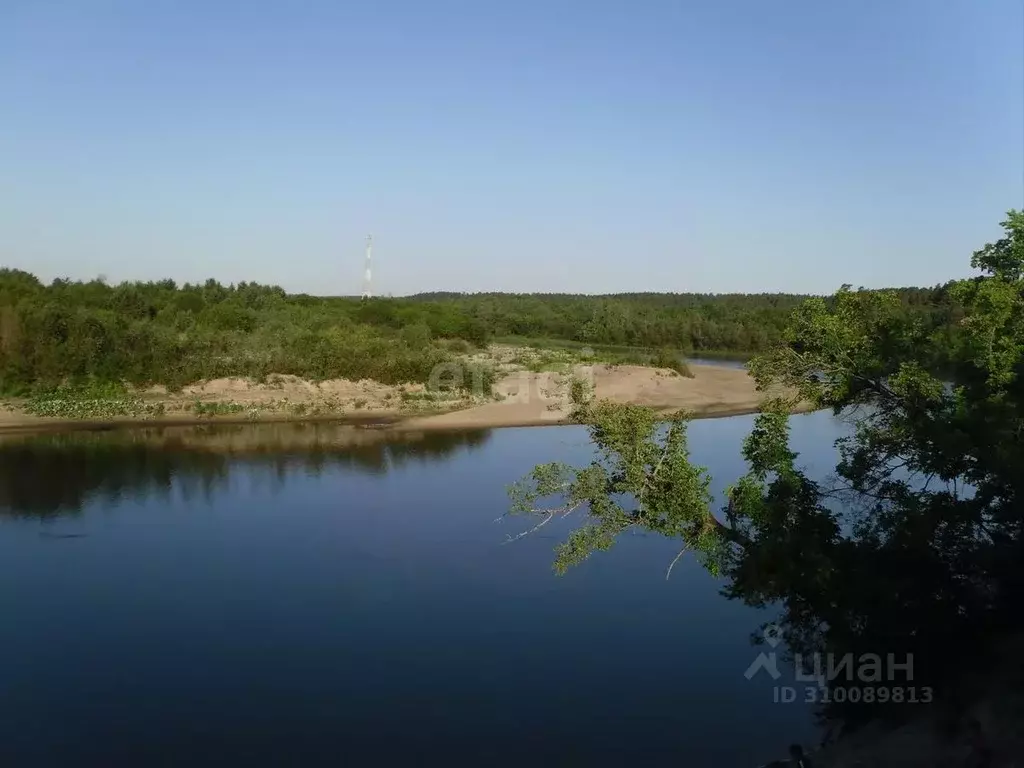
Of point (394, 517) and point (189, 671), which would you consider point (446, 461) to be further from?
point (189, 671)

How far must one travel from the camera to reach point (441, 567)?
15.6 m

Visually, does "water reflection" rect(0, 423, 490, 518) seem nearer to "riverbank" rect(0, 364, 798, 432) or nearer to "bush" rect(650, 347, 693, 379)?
"riverbank" rect(0, 364, 798, 432)

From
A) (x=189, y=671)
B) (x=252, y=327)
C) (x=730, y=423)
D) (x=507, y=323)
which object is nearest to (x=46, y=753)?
(x=189, y=671)

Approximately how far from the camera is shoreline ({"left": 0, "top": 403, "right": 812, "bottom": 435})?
1174 inches

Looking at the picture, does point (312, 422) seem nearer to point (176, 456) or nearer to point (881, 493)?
point (176, 456)

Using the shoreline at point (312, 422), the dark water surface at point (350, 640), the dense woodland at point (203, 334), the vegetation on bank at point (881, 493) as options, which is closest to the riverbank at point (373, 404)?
the shoreline at point (312, 422)

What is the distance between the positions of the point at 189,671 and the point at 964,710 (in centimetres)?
952

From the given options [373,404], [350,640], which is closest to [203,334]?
[373,404]

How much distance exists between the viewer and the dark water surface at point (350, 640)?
395 inches

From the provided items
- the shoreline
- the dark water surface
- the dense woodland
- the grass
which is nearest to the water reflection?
the dark water surface

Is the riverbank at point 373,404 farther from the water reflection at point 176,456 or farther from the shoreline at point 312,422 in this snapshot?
the water reflection at point 176,456

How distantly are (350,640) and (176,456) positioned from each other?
51.2 feet

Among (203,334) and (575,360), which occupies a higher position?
(203,334)

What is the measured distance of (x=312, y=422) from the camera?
32.9 metres
